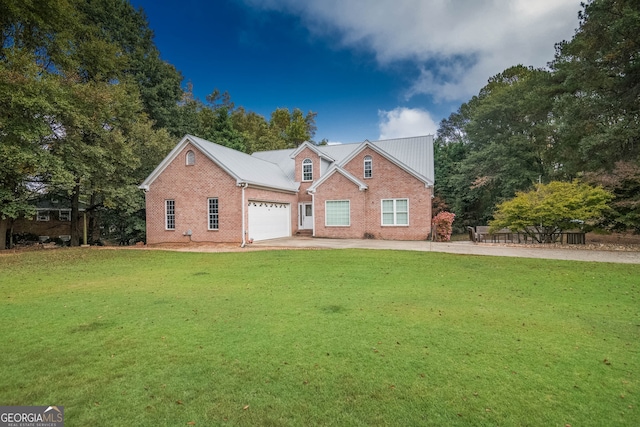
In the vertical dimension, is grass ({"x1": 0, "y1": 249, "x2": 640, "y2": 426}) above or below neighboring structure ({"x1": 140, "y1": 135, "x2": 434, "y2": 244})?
below

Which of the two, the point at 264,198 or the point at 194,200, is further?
the point at 264,198

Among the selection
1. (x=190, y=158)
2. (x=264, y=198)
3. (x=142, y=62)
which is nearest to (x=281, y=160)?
(x=264, y=198)

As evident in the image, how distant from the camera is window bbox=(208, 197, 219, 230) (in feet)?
68.0

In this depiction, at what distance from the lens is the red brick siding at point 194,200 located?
66.2 ft

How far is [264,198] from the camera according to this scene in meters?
22.1

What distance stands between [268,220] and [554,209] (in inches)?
642

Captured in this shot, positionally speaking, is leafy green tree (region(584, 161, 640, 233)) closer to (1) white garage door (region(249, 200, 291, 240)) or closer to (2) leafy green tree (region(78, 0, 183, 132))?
(1) white garage door (region(249, 200, 291, 240))

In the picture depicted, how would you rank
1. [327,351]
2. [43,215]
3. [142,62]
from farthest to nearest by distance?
[142,62]
[43,215]
[327,351]

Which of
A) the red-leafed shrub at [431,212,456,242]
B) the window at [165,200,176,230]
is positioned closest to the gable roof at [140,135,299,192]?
the window at [165,200,176,230]

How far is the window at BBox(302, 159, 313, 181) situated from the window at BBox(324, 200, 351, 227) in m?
4.26

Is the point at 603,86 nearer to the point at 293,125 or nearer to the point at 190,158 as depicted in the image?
the point at 190,158

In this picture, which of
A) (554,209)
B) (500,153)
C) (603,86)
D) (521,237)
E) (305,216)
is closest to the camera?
(554,209)

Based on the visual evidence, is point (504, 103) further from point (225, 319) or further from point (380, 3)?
point (225, 319)

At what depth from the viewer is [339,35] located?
24.4m
